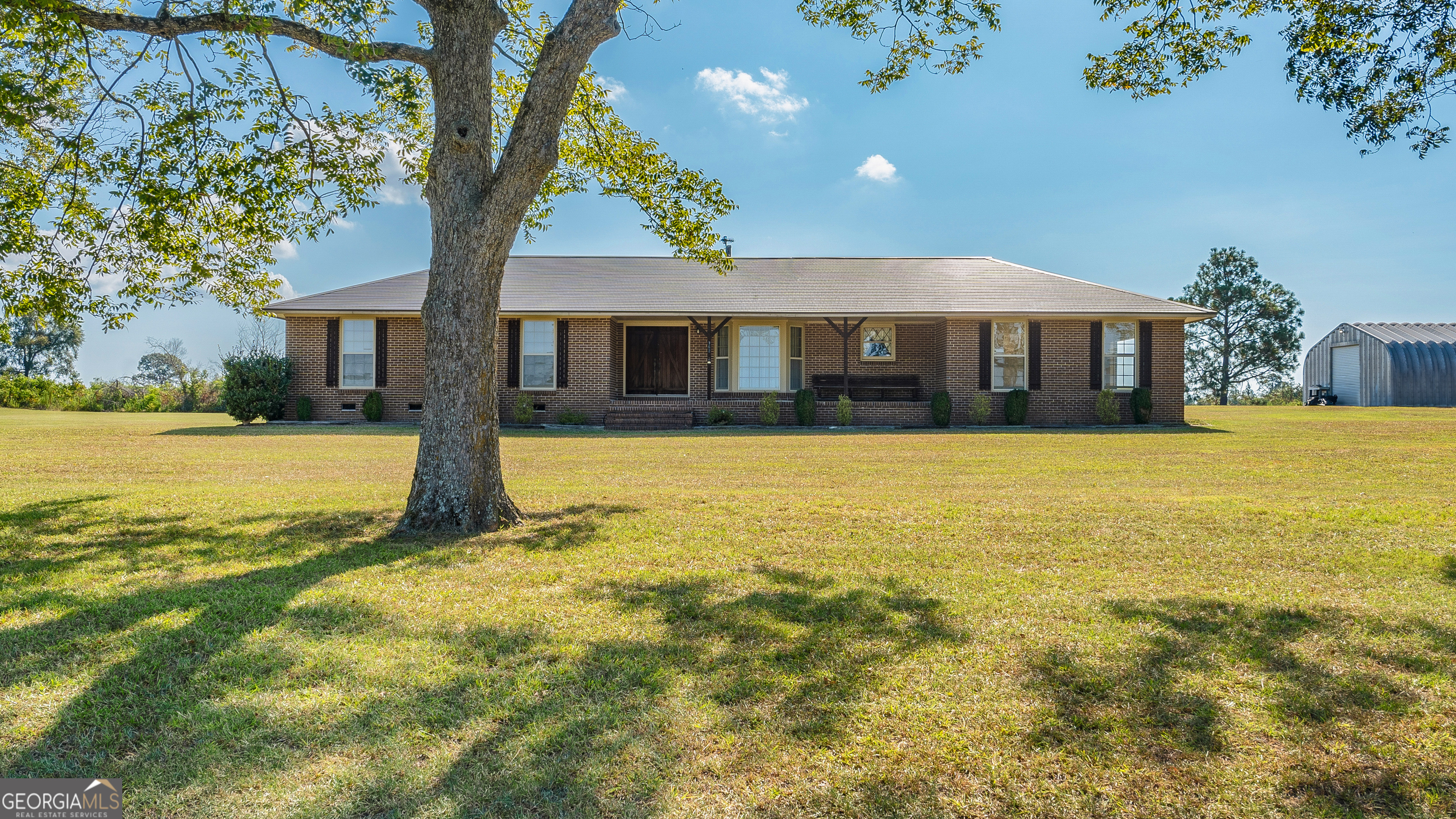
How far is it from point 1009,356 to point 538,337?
12.3m

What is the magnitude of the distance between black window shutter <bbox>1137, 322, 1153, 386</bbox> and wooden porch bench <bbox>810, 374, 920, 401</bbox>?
18.2 ft

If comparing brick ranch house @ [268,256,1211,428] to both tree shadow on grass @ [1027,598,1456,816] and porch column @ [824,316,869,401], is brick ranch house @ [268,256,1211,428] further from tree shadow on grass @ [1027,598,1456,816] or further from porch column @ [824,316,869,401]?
tree shadow on grass @ [1027,598,1456,816]

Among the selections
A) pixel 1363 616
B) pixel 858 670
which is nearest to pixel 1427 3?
pixel 1363 616

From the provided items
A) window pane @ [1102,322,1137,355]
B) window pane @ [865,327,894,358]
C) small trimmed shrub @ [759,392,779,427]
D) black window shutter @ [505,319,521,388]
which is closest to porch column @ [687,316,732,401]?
small trimmed shrub @ [759,392,779,427]

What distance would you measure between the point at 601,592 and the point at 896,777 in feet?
7.80

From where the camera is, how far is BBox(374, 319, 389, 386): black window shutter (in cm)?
1961

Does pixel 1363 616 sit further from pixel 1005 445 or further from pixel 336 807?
pixel 1005 445

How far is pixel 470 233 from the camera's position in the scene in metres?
6.15

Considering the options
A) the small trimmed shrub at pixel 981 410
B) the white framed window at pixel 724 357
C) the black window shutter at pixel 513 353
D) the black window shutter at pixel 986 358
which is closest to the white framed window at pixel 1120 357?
the black window shutter at pixel 986 358

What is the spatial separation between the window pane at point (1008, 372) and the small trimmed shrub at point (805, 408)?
16.1 feet

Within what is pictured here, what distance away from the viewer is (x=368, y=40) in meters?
6.68

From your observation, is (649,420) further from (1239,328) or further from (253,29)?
(1239,328)

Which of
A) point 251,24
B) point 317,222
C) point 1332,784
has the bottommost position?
point 1332,784

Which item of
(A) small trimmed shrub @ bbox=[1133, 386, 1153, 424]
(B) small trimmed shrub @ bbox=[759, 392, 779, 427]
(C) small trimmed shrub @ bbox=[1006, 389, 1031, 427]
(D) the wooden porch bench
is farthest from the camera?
(D) the wooden porch bench
